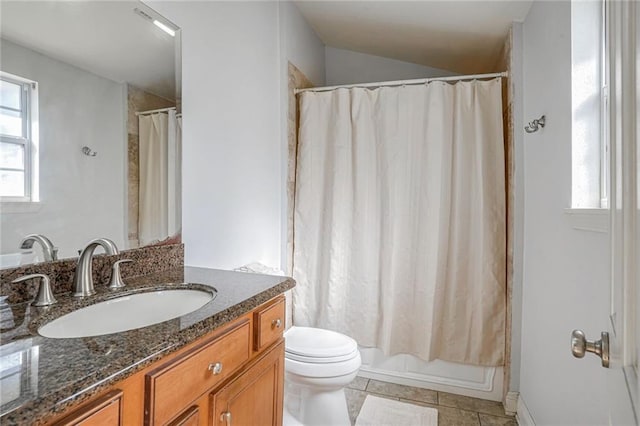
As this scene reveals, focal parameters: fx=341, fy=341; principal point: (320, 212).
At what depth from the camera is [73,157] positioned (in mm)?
1059

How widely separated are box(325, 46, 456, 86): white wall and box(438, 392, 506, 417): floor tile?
2.53 metres

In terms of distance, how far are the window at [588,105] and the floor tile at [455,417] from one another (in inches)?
53.5

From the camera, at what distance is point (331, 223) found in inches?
94.2

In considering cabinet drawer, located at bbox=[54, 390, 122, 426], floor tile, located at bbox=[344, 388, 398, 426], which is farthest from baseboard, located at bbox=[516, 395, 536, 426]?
cabinet drawer, located at bbox=[54, 390, 122, 426]

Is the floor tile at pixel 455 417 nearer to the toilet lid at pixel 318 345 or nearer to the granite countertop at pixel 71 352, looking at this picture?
the toilet lid at pixel 318 345

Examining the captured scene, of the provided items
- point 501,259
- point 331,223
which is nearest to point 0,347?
point 331,223

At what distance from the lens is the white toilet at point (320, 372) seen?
5.35ft

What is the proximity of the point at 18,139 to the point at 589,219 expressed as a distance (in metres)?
1.66

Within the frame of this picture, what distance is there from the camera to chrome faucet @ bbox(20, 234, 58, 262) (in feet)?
3.06

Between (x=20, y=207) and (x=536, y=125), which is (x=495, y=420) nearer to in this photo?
(x=536, y=125)

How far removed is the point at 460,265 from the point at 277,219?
1.23 m

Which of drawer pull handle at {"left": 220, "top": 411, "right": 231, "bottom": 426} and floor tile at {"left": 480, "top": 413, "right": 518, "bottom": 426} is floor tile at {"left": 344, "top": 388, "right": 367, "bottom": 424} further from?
drawer pull handle at {"left": 220, "top": 411, "right": 231, "bottom": 426}

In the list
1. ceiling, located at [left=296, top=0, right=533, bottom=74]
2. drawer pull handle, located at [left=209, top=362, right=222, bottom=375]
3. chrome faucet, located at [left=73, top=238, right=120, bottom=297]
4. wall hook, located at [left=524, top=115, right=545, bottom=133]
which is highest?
ceiling, located at [left=296, top=0, right=533, bottom=74]

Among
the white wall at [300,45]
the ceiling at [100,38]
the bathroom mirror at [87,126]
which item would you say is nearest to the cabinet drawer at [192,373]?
the bathroom mirror at [87,126]
